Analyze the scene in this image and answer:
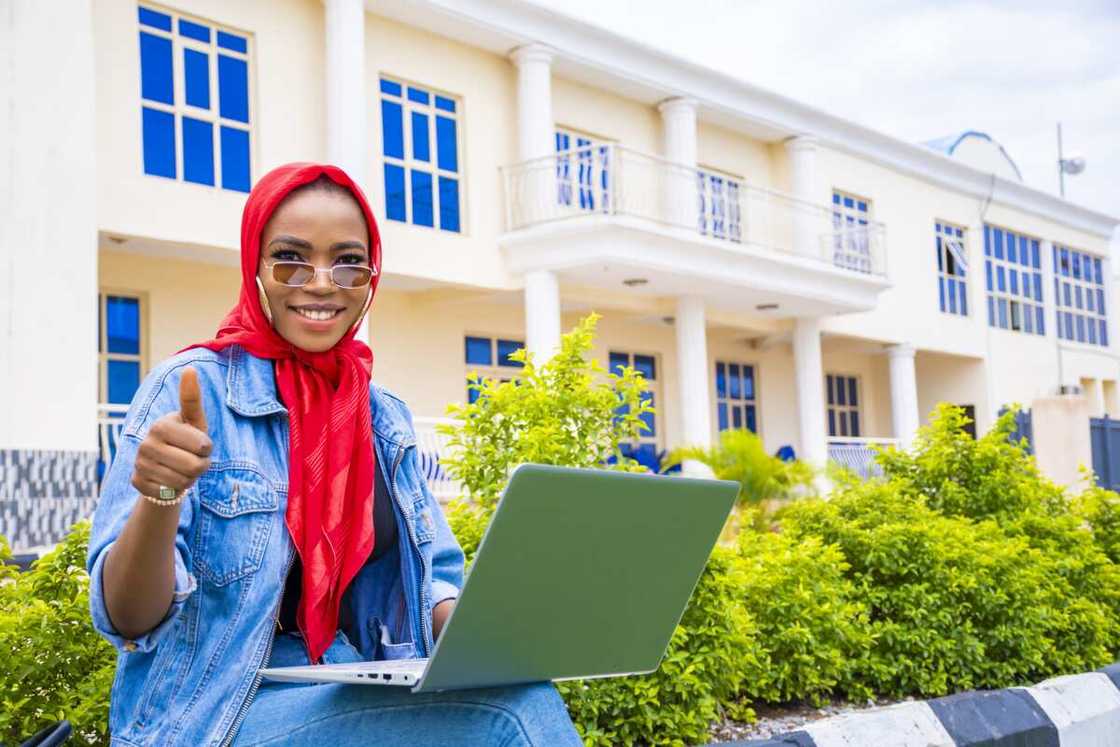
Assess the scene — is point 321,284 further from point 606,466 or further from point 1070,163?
point 1070,163

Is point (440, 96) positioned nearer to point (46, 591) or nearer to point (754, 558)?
point (754, 558)

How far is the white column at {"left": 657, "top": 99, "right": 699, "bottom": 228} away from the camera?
15.5 meters

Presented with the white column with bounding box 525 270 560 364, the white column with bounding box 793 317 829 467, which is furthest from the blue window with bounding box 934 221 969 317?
the white column with bounding box 525 270 560 364

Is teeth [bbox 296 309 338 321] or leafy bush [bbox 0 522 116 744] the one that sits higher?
teeth [bbox 296 309 338 321]

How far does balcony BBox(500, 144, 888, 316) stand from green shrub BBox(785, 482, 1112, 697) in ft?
29.7

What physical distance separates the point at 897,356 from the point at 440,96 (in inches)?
411

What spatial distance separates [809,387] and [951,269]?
19.5 feet

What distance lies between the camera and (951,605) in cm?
440

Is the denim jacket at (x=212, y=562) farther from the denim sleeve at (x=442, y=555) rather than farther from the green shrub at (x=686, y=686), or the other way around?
the green shrub at (x=686, y=686)

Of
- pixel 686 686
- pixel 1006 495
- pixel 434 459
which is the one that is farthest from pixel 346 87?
pixel 686 686

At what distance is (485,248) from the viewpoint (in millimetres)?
14234

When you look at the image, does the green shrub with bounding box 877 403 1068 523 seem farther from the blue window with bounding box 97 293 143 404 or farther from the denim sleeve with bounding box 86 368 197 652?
the blue window with bounding box 97 293 143 404

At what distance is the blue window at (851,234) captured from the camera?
18.1 m

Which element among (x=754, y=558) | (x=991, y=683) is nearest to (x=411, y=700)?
(x=754, y=558)
